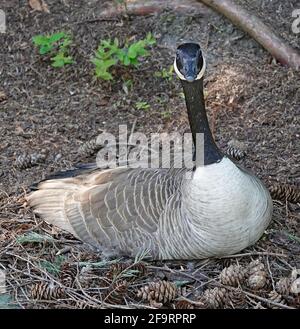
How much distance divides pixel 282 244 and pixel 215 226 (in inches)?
18.8

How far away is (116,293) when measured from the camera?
2887 mm

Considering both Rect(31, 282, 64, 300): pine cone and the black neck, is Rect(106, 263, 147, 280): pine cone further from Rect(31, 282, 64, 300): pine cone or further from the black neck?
the black neck

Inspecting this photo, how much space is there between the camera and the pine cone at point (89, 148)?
392cm

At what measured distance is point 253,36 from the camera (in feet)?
14.6

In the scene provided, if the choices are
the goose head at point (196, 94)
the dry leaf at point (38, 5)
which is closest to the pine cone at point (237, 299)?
the goose head at point (196, 94)

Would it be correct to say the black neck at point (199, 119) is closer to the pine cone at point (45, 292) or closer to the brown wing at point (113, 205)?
the brown wing at point (113, 205)

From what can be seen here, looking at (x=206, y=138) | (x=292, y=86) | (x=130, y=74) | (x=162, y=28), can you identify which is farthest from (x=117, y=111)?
(x=206, y=138)

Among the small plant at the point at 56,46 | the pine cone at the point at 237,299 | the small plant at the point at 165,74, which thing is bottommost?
the pine cone at the point at 237,299

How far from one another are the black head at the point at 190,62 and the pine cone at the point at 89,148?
1213 mm

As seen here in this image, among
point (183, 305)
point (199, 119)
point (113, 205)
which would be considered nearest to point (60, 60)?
point (113, 205)

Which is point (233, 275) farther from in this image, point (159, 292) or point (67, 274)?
point (67, 274)

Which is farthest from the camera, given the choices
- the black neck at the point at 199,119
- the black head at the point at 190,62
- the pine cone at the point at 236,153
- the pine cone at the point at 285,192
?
the pine cone at the point at 236,153

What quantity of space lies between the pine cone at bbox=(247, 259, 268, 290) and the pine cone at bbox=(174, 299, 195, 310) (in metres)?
0.27

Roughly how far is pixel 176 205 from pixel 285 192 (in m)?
0.68
